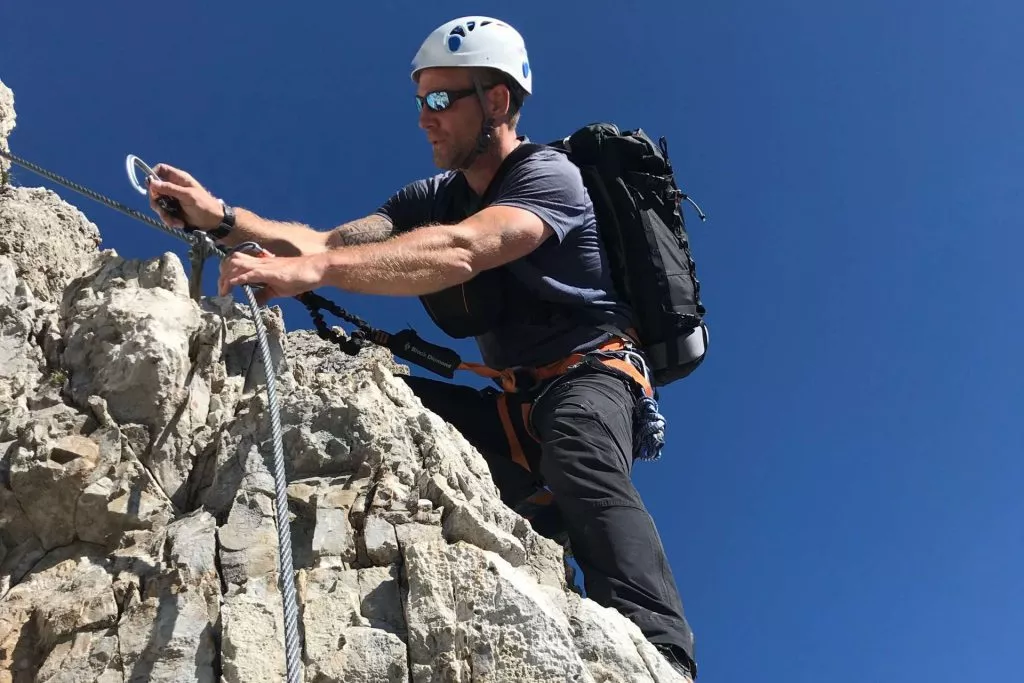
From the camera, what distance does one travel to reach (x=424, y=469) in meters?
5.53

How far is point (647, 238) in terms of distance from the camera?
736 cm

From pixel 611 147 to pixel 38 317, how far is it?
457cm

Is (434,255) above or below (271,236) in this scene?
below

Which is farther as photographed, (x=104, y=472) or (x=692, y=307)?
(x=692, y=307)

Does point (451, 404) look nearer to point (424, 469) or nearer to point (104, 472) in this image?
point (424, 469)

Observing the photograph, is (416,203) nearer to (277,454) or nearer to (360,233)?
(360,233)

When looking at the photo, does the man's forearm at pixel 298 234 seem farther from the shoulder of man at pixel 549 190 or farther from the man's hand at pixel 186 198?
the shoulder of man at pixel 549 190

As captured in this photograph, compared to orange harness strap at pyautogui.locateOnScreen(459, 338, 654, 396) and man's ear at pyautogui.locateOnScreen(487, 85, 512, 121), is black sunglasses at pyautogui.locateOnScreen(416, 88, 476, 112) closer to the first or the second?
man's ear at pyautogui.locateOnScreen(487, 85, 512, 121)

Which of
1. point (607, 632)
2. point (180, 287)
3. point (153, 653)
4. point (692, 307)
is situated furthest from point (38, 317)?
point (692, 307)

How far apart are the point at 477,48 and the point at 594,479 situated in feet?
12.8

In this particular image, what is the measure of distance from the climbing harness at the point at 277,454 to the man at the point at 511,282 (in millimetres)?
411

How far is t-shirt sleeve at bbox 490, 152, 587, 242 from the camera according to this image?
264 inches

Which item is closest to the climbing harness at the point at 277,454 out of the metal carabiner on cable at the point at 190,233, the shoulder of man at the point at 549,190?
the metal carabiner on cable at the point at 190,233

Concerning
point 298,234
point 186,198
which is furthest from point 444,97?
point 186,198
